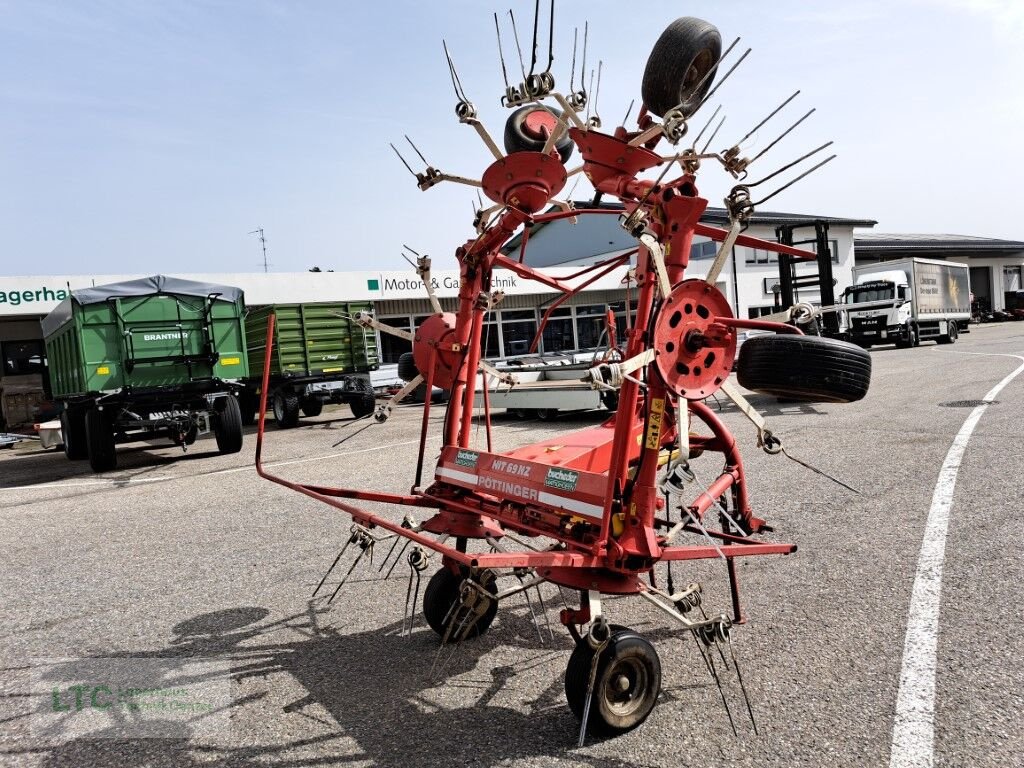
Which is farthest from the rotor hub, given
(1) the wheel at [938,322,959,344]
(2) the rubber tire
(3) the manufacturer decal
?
(1) the wheel at [938,322,959,344]

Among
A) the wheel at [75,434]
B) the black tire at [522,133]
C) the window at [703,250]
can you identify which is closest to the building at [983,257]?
the window at [703,250]

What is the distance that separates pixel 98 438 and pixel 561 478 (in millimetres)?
9498

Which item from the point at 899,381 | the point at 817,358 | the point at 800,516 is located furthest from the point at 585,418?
the point at 817,358

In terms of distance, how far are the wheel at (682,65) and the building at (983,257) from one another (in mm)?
47583

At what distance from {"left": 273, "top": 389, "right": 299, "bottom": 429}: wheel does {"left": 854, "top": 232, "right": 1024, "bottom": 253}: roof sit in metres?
38.7

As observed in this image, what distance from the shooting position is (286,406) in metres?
15.2

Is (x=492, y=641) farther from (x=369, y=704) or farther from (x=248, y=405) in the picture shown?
(x=248, y=405)

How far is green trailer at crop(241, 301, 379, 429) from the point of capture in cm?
1509

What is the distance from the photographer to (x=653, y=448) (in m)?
2.95

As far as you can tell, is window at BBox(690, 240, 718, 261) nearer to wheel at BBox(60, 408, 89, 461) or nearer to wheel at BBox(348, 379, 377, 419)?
wheel at BBox(348, 379, 377, 419)

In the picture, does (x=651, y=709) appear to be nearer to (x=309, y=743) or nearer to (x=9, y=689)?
(x=309, y=743)

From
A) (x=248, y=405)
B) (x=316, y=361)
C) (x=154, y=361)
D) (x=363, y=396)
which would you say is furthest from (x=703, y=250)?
(x=154, y=361)

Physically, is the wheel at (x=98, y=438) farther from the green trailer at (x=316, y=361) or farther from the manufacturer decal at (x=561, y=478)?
the manufacturer decal at (x=561, y=478)

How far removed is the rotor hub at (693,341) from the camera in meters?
2.85
